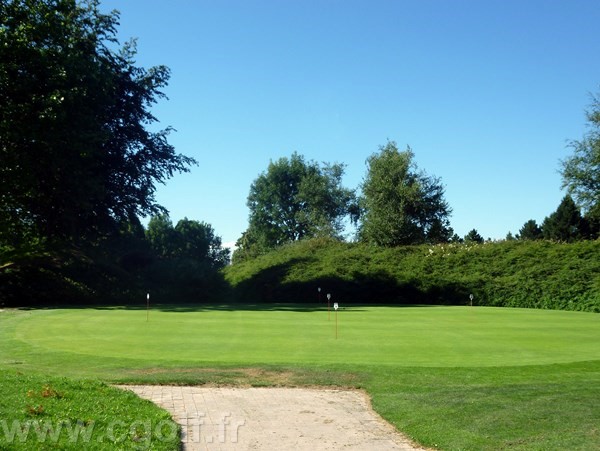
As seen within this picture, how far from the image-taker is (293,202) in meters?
89.2

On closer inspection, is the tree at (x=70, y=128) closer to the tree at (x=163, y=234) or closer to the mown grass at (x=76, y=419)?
the mown grass at (x=76, y=419)

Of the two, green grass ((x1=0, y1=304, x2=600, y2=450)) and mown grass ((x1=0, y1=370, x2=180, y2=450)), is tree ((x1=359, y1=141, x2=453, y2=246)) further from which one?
mown grass ((x1=0, y1=370, x2=180, y2=450))

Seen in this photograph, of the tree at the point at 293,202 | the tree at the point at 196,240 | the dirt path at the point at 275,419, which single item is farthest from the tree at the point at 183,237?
the dirt path at the point at 275,419

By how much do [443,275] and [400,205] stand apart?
14.9 metres

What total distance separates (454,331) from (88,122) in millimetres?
23648

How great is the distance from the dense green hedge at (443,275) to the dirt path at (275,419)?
29.8 meters

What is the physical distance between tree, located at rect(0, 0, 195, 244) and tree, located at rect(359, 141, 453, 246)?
1937 centimetres

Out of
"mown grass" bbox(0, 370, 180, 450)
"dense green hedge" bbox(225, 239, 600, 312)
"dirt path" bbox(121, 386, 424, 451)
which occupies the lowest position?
"dirt path" bbox(121, 386, 424, 451)

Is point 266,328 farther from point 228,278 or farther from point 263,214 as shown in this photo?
point 263,214

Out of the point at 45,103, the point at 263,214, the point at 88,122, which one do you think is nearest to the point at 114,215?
the point at 88,122

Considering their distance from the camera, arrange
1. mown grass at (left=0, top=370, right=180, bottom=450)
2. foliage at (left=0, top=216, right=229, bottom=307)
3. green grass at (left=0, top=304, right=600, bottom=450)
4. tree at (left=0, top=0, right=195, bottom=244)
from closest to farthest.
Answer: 1. mown grass at (left=0, top=370, right=180, bottom=450)
2. green grass at (left=0, top=304, right=600, bottom=450)
3. tree at (left=0, top=0, right=195, bottom=244)
4. foliage at (left=0, top=216, right=229, bottom=307)

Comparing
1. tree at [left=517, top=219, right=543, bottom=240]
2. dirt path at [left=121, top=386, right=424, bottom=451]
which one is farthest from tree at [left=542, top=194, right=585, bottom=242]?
dirt path at [left=121, top=386, right=424, bottom=451]

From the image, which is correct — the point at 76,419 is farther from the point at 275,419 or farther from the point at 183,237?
the point at 183,237

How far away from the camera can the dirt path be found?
7836 mm
